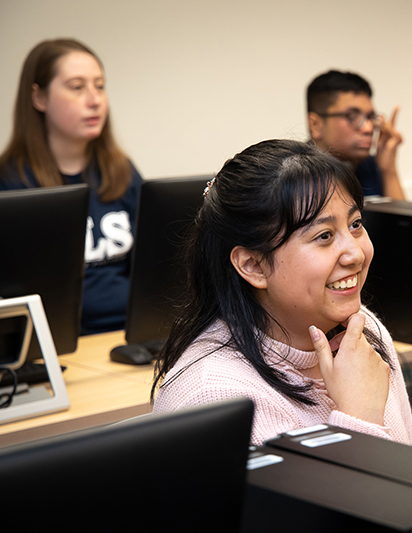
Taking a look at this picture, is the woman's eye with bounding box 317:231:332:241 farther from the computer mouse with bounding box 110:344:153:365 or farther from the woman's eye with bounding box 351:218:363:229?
the computer mouse with bounding box 110:344:153:365

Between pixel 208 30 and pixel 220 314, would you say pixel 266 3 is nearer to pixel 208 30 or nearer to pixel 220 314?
pixel 208 30

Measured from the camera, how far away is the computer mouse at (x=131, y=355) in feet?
6.49

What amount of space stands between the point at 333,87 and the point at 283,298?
2363mm

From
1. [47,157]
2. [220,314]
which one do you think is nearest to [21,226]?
[220,314]

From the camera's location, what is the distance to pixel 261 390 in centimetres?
108

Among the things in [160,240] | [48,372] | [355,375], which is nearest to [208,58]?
[160,240]

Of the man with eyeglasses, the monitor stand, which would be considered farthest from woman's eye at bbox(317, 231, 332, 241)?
the man with eyeglasses

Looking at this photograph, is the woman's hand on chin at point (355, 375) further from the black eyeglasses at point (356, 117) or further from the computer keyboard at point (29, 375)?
the black eyeglasses at point (356, 117)

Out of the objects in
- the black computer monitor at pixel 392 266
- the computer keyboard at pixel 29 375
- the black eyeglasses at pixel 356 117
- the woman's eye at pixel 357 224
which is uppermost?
the black eyeglasses at pixel 356 117

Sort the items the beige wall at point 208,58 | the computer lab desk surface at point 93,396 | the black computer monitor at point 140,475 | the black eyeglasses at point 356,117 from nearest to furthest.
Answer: the black computer monitor at point 140,475
the computer lab desk surface at point 93,396
the black eyeglasses at point 356,117
the beige wall at point 208,58

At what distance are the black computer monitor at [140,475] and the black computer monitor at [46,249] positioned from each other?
1.19 metres

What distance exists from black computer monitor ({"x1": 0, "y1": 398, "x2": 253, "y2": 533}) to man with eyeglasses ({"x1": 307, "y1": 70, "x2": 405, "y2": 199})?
278 centimetres

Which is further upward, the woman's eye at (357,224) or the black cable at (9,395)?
the woman's eye at (357,224)

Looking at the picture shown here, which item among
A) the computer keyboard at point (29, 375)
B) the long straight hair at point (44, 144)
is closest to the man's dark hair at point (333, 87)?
the long straight hair at point (44, 144)
